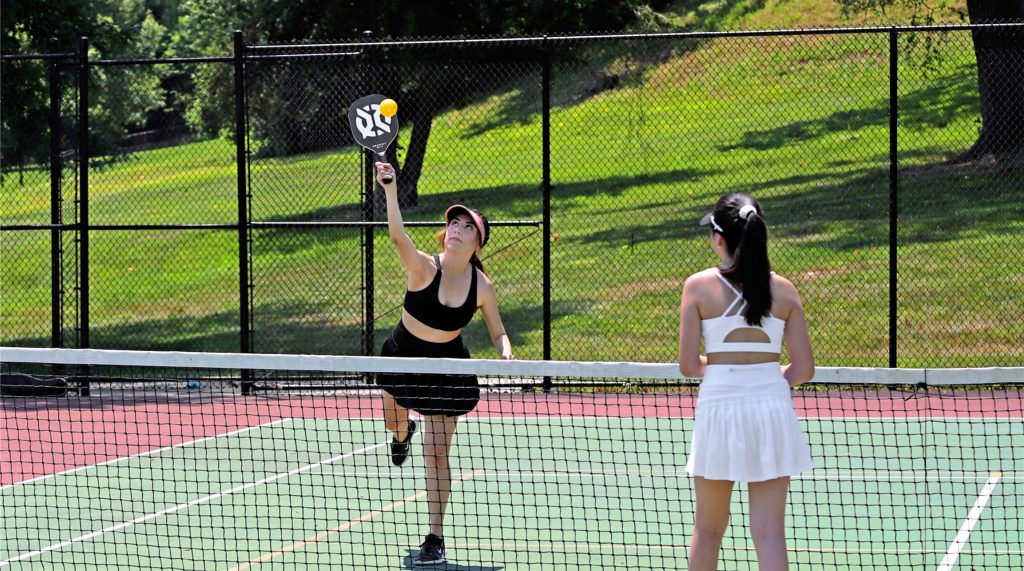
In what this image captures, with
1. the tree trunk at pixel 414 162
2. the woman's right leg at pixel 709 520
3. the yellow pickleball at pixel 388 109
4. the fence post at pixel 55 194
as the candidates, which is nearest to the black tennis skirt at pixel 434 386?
the yellow pickleball at pixel 388 109

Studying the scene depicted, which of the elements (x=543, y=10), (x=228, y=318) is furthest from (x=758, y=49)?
(x=228, y=318)

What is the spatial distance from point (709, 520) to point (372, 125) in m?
3.23

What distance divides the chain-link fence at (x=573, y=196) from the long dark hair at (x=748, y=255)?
6.02 m

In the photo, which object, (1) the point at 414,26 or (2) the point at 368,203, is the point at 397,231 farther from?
(1) the point at 414,26

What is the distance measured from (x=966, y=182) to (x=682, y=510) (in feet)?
40.5

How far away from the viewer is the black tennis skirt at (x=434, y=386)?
22.9 ft

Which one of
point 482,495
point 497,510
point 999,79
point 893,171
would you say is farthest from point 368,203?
point 999,79

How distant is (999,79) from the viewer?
17.7m

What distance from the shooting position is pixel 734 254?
4965mm

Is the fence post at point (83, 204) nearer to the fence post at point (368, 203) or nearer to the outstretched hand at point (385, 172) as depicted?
the fence post at point (368, 203)

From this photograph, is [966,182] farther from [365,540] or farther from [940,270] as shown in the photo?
[365,540]

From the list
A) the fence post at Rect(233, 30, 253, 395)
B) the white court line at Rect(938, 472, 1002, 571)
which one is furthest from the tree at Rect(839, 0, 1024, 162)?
the white court line at Rect(938, 472, 1002, 571)

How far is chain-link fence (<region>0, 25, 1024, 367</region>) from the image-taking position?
13781 millimetres

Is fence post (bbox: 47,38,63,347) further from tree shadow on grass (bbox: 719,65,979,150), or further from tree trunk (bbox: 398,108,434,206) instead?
tree shadow on grass (bbox: 719,65,979,150)
